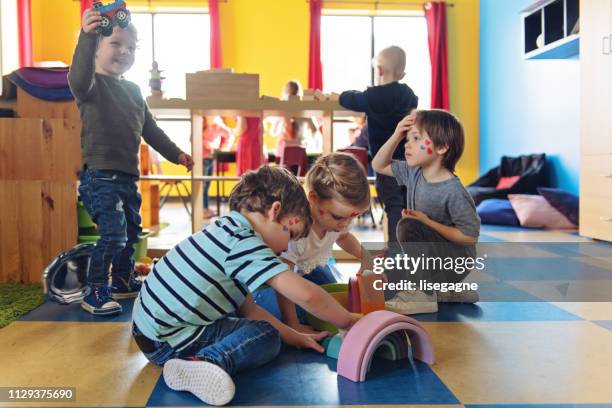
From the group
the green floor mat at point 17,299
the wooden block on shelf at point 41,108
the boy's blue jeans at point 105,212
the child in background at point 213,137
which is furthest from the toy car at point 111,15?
the child in background at point 213,137

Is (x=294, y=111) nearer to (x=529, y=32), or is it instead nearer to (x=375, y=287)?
(x=375, y=287)

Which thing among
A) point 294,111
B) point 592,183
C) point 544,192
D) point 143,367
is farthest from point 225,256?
point 544,192

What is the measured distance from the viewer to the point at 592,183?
10.9 ft

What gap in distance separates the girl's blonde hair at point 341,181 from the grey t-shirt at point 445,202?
474mm

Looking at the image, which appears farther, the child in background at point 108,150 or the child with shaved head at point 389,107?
the child with shaved head at point 389,107

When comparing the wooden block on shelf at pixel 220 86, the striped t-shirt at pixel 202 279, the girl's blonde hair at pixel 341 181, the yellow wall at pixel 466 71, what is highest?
the yellow wall at pixel 466 71

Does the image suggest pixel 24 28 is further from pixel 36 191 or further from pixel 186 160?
pixel 186 160

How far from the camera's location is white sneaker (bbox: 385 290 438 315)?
5.42 ft

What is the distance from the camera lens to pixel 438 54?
6797mm

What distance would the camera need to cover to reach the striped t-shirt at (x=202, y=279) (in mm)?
1074

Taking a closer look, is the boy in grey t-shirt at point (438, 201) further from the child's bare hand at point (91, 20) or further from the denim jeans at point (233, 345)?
the child's bare hand at point (91, 20)

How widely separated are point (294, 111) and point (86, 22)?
1.31 m

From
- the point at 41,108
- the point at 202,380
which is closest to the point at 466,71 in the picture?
the point at 41,108

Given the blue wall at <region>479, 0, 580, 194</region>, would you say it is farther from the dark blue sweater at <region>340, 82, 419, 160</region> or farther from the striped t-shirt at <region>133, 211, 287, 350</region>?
the striped t-shirt at <region>133, 211, 287, 350</region>
